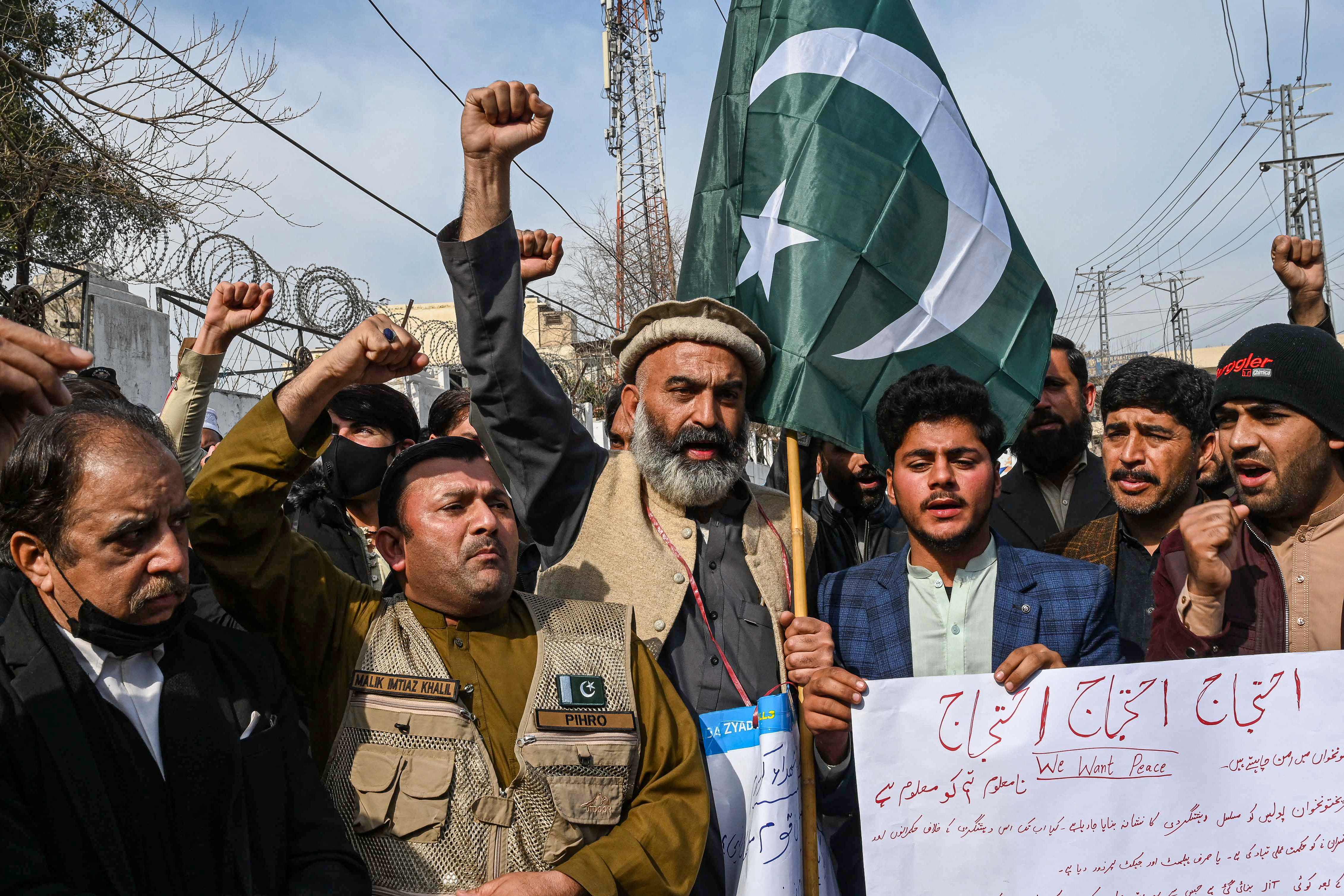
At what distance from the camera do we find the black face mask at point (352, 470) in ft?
15.2

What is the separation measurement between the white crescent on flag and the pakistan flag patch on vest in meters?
1.75

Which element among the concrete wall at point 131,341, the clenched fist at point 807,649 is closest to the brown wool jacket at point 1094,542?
the clenched fist at point 807,649

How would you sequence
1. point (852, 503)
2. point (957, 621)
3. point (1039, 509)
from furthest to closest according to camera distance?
point (1039, 509) < point (852, 503) < point (957, 621)

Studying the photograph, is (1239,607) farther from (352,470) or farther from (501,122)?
(352,470)

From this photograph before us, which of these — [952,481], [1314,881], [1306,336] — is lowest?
[1314,881]

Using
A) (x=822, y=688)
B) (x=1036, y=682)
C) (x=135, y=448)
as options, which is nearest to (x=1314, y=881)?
(x=1036, y=682)

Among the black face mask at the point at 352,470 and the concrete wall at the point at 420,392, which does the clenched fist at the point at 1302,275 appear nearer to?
the black face mask at the point at 352,470

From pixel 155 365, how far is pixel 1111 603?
368 inches

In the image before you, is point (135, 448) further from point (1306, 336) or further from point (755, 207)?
point (1306, 336)

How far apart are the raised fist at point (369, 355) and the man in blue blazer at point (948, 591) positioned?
141 centimetres

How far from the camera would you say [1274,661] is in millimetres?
2557

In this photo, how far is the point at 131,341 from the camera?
31.5 ft

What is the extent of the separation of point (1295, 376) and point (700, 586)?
1.74 m

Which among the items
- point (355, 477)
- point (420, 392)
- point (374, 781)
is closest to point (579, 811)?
point (374, 781)
